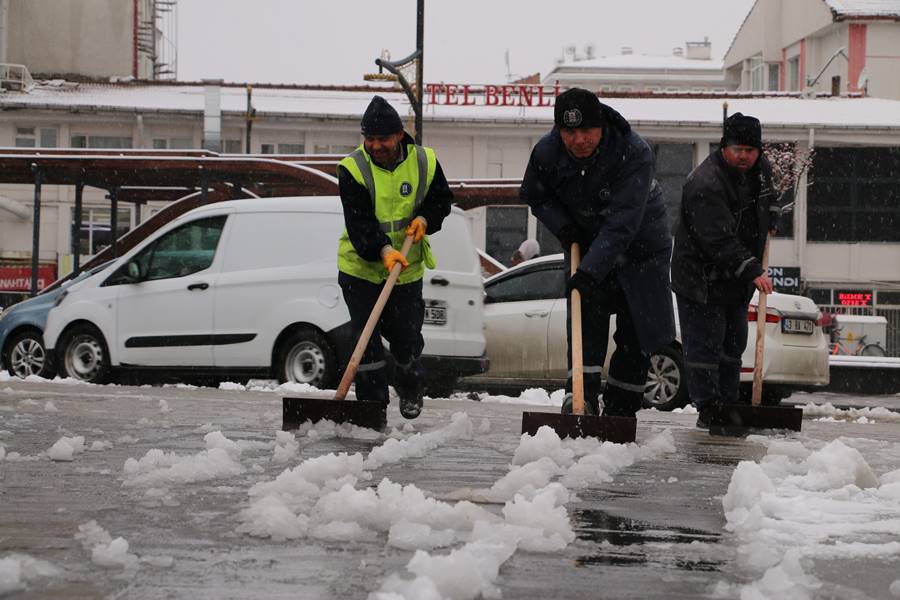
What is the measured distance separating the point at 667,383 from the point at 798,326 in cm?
126

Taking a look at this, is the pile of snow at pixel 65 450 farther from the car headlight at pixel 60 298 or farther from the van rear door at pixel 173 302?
the car headlight at pixel 60 298

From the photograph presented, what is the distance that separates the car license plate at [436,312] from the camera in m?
11.9

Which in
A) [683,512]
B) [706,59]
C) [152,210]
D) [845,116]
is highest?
[706,59]

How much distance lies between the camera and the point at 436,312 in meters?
12.0

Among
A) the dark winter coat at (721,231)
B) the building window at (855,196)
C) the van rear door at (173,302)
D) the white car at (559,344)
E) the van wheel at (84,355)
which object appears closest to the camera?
the dark winter coat at (721,231)

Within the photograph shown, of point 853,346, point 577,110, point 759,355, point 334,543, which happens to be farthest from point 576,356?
point 853,346

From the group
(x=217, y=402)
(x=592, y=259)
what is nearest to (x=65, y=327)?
(x=217, y=402)

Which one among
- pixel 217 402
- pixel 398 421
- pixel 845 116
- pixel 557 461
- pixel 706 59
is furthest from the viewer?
pixel 706 59

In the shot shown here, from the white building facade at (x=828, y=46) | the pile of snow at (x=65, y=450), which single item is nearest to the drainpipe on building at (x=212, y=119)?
the white building facade at (x=828, y=46)

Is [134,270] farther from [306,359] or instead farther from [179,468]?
[179,468]

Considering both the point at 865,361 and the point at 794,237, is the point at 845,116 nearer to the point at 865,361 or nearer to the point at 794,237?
the point at 794,237

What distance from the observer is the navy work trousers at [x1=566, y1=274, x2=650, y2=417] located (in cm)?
679

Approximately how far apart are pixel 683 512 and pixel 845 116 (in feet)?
121

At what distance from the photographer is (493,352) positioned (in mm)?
13164
